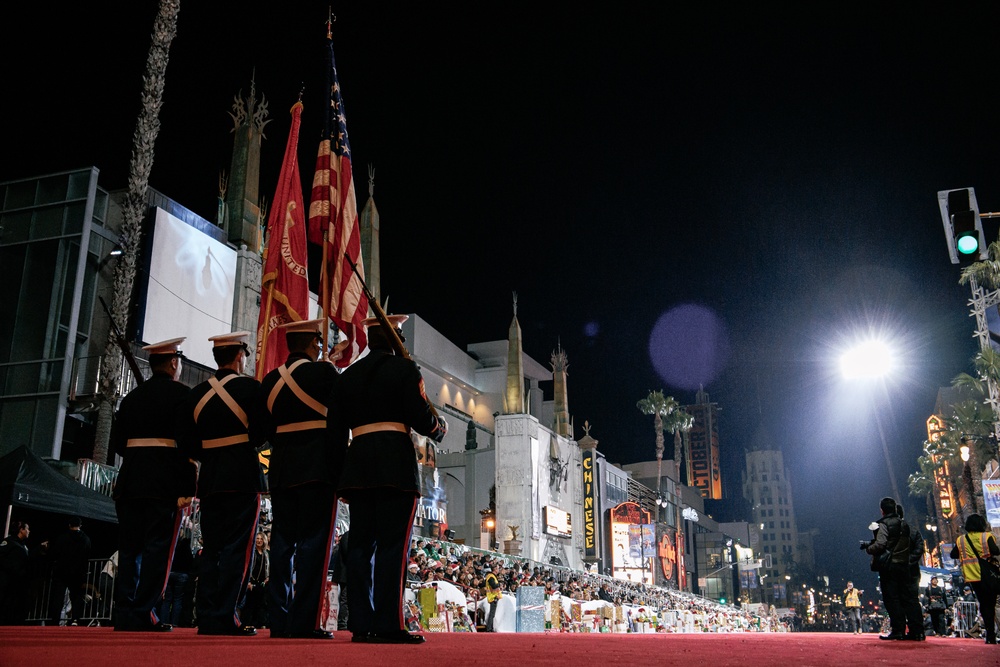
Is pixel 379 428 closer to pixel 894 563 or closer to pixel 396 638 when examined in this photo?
pixel 396 638

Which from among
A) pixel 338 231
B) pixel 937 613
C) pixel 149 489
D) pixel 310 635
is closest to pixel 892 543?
pixel 310 635

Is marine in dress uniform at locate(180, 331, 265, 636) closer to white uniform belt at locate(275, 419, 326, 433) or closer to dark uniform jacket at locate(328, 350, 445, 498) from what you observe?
white uniform belt at locate(275, 419, 326, 433)

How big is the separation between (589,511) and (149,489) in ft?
163

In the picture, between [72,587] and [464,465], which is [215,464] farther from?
[464,465]

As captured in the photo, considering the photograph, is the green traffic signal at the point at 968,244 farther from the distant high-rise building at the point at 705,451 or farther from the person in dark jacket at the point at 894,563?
the distant high-rise building at the point at 705,451

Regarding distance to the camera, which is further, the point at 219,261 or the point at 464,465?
the point at 464,465

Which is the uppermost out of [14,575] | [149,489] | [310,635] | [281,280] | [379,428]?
[281,280]

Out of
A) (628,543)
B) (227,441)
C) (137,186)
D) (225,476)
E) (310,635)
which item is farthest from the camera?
(628,543)

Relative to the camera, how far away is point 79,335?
25594 mm

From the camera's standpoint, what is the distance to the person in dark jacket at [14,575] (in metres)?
12.3

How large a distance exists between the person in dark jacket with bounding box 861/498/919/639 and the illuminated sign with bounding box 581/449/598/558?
1757 inches

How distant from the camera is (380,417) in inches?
247

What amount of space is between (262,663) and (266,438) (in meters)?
3.71

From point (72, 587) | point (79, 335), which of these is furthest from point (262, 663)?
point (79, 335)
